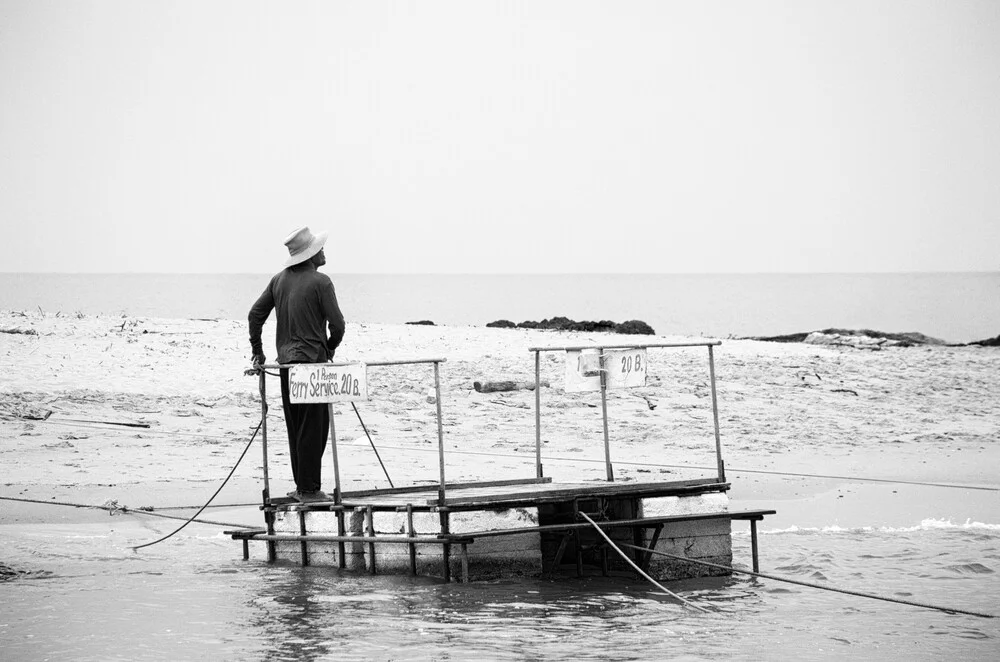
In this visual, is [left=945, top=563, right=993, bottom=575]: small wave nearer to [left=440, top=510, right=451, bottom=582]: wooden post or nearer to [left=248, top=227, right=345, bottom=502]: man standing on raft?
[left=440, top=510, right=451, bottom=582]: wooden post

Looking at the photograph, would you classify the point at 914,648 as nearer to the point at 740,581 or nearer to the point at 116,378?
the point at 740,581

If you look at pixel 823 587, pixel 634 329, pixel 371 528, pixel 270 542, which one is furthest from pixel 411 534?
pixel 634 329

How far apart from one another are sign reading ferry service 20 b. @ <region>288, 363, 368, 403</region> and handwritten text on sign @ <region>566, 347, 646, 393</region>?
5.17 feet

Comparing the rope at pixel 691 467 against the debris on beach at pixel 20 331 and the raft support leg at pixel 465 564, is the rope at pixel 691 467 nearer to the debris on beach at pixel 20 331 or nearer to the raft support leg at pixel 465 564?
the raft support leg at pixel 465 564

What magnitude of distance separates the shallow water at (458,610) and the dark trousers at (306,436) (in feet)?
2.30

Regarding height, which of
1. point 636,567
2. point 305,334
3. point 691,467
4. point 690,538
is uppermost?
point 305,334

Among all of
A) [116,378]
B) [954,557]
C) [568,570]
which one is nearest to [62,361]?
[116,378]

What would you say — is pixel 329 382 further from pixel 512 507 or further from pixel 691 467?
pixel 691 467

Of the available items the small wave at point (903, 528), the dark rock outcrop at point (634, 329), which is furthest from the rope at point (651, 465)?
the dark rock outcrop at point (634, 329)

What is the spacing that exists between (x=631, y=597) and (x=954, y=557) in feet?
10.3

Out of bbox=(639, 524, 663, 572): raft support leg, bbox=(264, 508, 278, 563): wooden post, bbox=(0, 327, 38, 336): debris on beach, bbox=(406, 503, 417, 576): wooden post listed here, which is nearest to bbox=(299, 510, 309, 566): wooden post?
bbox=(264, 508, 278, 563): wooden post

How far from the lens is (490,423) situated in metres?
16.0

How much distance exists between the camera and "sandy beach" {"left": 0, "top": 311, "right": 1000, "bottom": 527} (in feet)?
41.4

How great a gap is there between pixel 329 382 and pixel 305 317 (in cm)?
82
